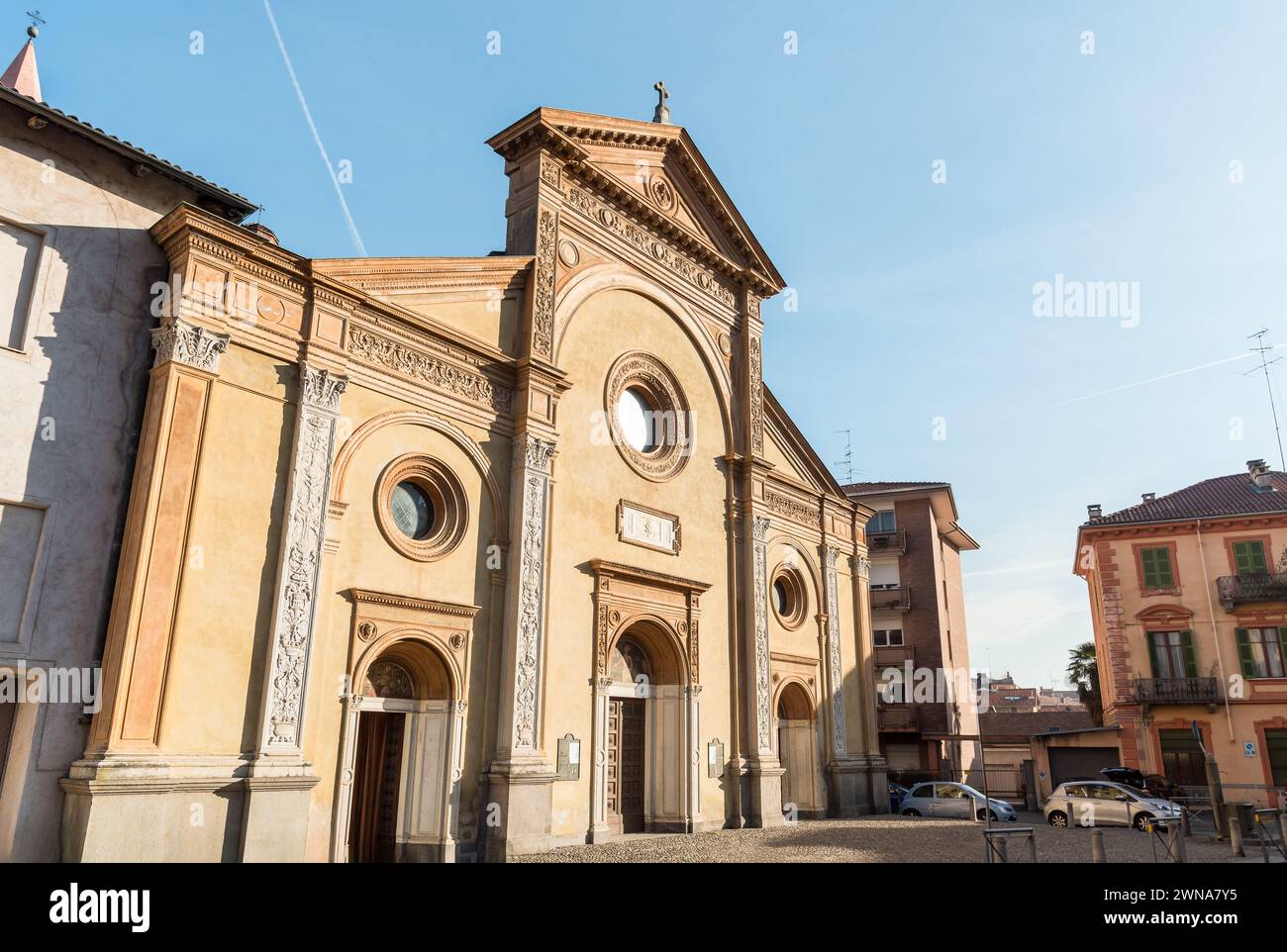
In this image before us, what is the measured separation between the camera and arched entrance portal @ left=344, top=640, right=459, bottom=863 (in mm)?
13516

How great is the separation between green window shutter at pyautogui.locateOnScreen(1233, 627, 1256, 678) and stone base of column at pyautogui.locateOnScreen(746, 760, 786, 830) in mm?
19620

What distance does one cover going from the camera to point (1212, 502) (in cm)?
3228

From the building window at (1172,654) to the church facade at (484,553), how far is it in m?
13.4

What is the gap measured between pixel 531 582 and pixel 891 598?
24643mm

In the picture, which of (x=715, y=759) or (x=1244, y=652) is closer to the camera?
(x=715, y=759)

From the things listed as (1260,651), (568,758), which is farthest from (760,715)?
(1260,651)

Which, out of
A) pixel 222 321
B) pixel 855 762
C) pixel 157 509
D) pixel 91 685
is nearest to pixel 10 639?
pixel 91 685

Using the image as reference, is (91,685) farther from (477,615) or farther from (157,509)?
(477,615)

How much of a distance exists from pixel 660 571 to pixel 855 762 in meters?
8.92

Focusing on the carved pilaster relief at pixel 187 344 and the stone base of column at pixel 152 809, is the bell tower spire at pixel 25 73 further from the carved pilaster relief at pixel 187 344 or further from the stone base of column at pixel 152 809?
the stone base of column at pixel 152 809

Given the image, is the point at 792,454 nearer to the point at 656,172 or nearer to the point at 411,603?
the point at 656,172

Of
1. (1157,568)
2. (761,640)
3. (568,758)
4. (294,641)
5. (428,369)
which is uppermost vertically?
(428,369)

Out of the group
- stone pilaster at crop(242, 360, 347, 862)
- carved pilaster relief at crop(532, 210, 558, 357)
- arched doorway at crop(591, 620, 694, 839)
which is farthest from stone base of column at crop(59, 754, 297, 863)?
carved pilaster relief at crop(532, 210, 558, 357)

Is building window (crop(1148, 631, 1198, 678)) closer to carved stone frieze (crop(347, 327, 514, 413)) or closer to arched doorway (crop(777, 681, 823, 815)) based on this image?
arched doorway (crop(777, 681, 823, 815))
